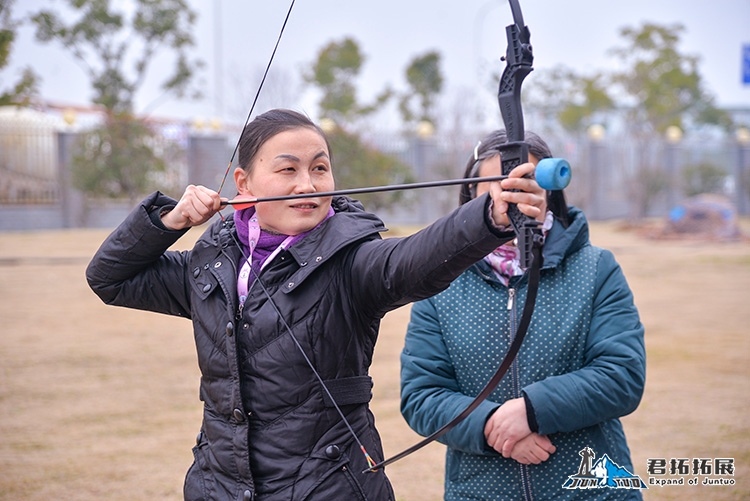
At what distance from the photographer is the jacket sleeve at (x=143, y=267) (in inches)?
84.7

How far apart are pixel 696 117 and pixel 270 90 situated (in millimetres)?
41614

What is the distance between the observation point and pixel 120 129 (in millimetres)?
18938

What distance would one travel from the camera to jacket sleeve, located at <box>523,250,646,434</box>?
221cm

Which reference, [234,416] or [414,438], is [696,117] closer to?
[414,438]

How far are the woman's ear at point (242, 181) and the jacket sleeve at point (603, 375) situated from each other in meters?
0.91

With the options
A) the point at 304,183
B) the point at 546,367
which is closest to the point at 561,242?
the point at 546,367

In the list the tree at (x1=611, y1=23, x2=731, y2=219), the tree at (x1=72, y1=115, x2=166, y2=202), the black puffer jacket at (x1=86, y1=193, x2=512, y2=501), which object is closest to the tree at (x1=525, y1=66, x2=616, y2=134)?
the tree at (x1=611, y1=23, x2=731, y2=219)

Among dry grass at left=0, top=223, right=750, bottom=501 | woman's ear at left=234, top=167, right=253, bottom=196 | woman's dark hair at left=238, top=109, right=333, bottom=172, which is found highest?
woman's dark hair at left=238, top=109, right=333, bottom=172

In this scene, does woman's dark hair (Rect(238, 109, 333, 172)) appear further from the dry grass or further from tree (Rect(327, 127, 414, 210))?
tree (Rect(327, 127, 414, 210))

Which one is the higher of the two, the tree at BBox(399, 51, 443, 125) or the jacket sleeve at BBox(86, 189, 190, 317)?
the tree at BBox(399, 51, 443, 125)

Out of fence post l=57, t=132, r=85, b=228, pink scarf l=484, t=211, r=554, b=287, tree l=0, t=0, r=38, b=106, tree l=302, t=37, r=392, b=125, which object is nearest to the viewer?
pink scarf l=484, t=211, r=554, b=287

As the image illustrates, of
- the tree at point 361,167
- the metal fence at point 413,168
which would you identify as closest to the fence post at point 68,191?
the metal fence at point 413,168

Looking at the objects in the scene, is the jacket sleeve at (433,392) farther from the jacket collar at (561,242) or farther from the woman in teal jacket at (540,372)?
the jacket collar at (561,242)

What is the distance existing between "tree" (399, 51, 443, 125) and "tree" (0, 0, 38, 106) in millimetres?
20086
